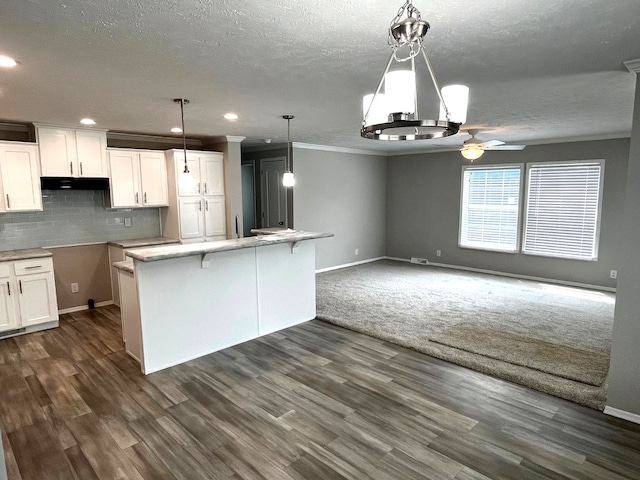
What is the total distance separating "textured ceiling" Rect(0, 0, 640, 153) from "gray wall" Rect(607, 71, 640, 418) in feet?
2.53

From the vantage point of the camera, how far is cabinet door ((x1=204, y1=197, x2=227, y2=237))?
590 centimetres

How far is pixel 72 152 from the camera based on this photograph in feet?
15.8

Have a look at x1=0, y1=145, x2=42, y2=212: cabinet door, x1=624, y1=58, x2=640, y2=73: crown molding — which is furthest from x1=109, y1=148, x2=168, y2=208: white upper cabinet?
x1=624, y1=58, x2=640, y2=73: crown molding

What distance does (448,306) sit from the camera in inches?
205

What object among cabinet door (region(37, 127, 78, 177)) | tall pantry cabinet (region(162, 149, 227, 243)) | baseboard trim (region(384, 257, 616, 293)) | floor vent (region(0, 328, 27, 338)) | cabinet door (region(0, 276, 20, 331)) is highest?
cabinet door (region(37, 127, 78, 177))

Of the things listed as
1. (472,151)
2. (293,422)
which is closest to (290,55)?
(293,422)

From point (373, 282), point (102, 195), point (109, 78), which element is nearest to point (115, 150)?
point (102, 195)

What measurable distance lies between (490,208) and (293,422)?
5938mm

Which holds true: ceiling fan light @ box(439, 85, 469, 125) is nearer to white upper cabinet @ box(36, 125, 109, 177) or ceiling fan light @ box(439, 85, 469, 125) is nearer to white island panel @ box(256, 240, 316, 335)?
white island panel @ box(256, 240, 316, 335)

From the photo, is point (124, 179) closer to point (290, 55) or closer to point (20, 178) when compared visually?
point (20, 178)

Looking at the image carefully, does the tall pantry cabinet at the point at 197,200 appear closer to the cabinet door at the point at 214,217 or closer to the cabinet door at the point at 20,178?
the cabinet door at the point at 214,217

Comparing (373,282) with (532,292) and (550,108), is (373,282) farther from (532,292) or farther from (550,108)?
(550,108)

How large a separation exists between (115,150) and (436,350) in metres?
4.73

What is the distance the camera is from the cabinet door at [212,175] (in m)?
5.80
